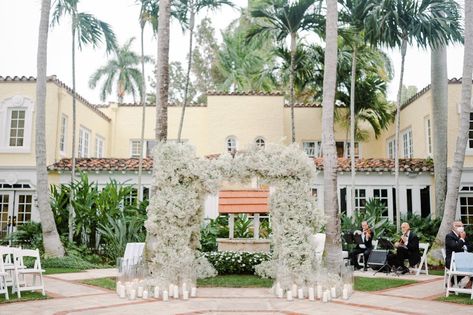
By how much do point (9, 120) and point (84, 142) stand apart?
13.0 ft

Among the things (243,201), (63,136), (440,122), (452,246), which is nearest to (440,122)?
(440,122)

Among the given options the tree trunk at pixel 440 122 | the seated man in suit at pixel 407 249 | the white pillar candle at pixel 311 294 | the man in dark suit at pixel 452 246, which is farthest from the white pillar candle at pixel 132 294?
the tree trunk at pixel 440 122

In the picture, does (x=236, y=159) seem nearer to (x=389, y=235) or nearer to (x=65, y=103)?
(x=389, y=235)

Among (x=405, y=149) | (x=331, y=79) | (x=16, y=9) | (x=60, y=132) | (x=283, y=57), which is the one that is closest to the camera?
(x=331, y=79)

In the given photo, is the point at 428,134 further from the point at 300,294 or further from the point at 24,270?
A: the point at 24,270

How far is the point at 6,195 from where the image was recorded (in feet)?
63.1

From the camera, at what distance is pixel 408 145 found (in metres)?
22.3

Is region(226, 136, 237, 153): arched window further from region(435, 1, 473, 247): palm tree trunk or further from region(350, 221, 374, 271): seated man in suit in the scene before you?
region(435, 1, 473, 247): palm tree trunk

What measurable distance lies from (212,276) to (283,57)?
381 inches

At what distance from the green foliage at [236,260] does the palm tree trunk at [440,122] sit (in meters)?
7.69

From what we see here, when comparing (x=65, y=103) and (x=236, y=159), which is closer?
(x=236, y=159)

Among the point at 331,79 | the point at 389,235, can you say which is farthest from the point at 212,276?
the point at 389,235

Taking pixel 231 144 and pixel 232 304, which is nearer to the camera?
pixel 232 304

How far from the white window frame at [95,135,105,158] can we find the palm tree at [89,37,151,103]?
37.1ft
